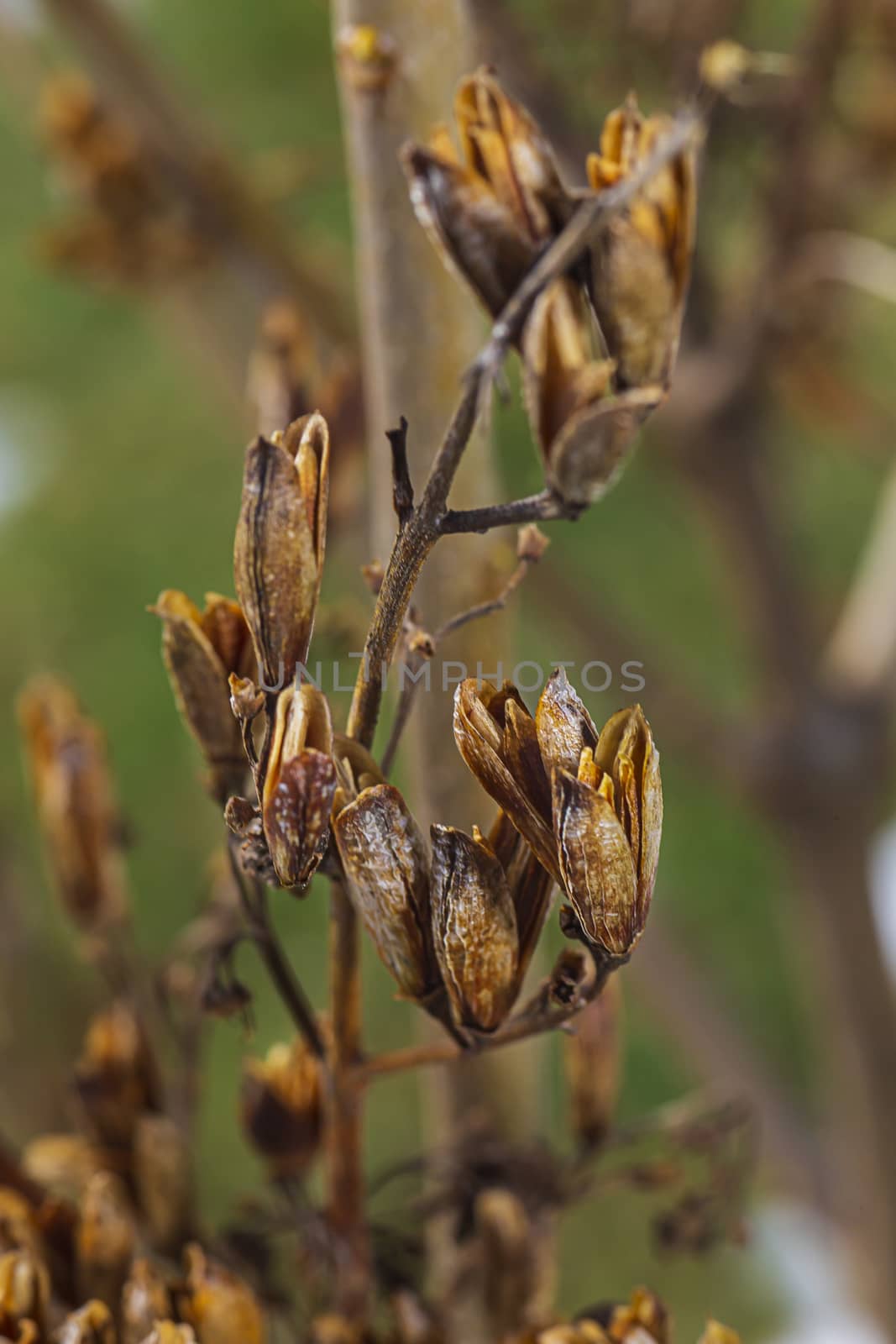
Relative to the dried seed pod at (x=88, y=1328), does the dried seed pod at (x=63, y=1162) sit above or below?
above

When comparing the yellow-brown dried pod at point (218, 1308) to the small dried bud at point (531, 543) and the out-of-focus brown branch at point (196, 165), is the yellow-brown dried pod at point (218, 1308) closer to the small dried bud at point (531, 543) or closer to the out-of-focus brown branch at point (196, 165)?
the small dried bud at point (531, 543)

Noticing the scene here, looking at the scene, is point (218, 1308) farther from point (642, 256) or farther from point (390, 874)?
point (642, 256)

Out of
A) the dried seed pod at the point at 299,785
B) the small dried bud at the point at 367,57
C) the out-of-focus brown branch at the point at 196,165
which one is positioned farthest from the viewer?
the out-of-focus brown branch at the point at 196,165

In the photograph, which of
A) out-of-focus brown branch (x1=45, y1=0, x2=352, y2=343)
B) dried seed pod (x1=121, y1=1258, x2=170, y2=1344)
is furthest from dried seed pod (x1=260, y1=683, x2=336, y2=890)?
out-of-focus brown branch (x1=45, y1=0, x2=352, y2=343)

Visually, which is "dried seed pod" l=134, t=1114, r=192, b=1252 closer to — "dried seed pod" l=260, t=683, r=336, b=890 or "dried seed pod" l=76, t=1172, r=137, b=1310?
"dried seed pod" l=76, t=1172, r=137, b=1310

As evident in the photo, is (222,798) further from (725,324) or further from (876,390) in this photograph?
(876,390)

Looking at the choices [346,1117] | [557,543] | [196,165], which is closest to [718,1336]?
[346,1117]

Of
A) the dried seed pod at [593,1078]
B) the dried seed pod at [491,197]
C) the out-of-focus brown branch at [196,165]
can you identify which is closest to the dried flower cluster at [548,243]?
the dried seed pod at [491,197]
